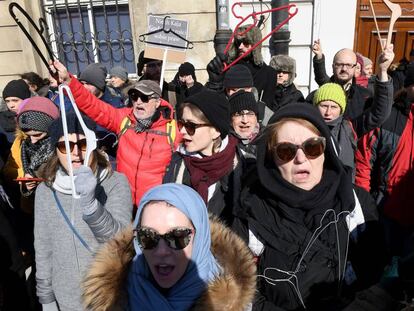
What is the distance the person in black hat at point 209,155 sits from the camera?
2.22 meters

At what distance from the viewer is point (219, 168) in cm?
224

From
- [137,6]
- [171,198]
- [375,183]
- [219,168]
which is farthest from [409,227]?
[137,6]

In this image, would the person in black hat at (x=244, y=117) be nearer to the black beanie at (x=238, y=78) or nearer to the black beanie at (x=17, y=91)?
the black beanie at (x=238, y=78)

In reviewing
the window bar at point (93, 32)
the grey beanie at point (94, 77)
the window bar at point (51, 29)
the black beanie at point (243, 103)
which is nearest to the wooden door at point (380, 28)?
the black beanie at point (243, 103)

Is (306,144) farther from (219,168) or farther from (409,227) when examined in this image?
(409,227)


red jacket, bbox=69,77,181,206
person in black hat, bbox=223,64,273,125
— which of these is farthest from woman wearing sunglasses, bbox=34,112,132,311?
person in black hat, bbox=223,64,273,125

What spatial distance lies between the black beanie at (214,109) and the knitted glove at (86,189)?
93 cm

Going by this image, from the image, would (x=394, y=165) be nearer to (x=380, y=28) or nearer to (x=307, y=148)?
(x=307, y=148)

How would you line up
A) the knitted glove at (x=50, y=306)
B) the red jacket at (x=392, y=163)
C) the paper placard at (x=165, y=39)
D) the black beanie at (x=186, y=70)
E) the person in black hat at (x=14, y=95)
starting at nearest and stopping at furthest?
the knitted glove at (x=50, y=306) < the red jacket at (x=392, y=163) < the person in black hat at (x=14, y=95) < the paper placard at (x=165, y=39) < the black beanie at (x=186, y=70)

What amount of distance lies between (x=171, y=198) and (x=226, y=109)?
1225 millimetres

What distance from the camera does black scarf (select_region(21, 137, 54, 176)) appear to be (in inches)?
96.7

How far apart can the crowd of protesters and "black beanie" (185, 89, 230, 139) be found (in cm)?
1

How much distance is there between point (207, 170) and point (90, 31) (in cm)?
602

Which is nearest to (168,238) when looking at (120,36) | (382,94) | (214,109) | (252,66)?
(214,109)
